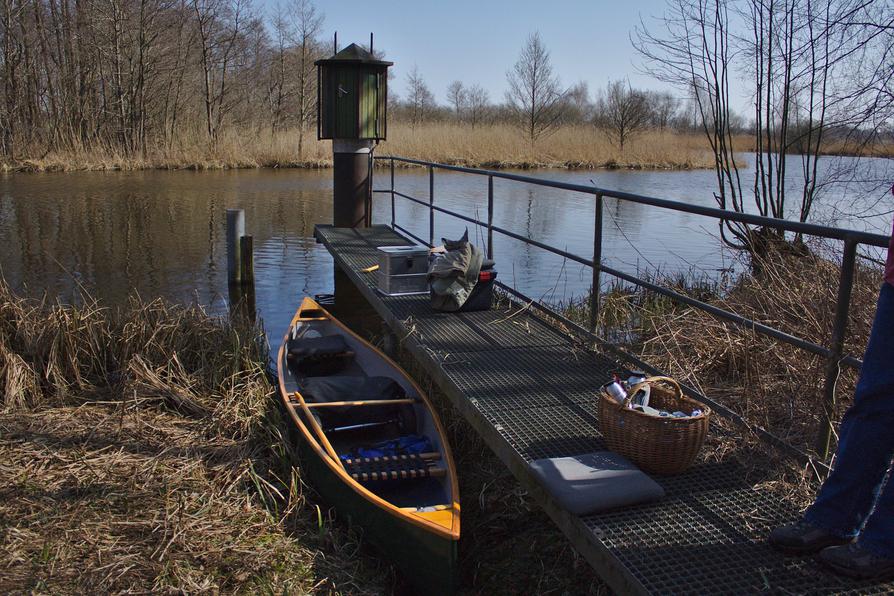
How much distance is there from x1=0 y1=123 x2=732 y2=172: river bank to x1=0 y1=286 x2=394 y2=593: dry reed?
20339mm

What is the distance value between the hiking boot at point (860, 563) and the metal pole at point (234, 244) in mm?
8482

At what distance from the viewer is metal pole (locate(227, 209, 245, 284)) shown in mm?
9734

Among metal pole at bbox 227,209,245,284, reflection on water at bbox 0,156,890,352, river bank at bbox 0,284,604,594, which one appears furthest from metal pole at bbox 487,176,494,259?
metal pole at bbox 227,209,245,284

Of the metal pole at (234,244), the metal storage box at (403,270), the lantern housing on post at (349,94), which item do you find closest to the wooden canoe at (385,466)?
the metal storage box at (403,270)

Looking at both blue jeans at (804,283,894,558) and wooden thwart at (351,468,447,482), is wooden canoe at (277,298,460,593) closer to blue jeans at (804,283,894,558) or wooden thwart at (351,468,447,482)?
wooden thwart at (351,468,447,482)

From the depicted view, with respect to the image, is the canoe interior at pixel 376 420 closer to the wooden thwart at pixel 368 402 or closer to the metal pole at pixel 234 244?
the wooden thwart at pixel 368 402

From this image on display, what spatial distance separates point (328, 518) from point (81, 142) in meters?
25.3

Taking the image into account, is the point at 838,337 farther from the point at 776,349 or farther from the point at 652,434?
the point at 776,349

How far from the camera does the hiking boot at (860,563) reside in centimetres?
227

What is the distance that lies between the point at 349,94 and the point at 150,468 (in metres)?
6.10

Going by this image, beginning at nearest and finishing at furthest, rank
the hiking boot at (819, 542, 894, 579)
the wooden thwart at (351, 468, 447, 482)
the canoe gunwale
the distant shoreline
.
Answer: the hiking boot at (819, 542, 894, 579) → the canoe gunwale → the wooden thwart at (351, 468, 447, 482) → the distant shoreline

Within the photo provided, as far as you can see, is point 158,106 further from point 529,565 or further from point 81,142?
point 529,565

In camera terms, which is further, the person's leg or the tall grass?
the tall grass

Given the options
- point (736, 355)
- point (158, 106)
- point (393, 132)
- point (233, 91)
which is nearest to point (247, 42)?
point (233, 91)
